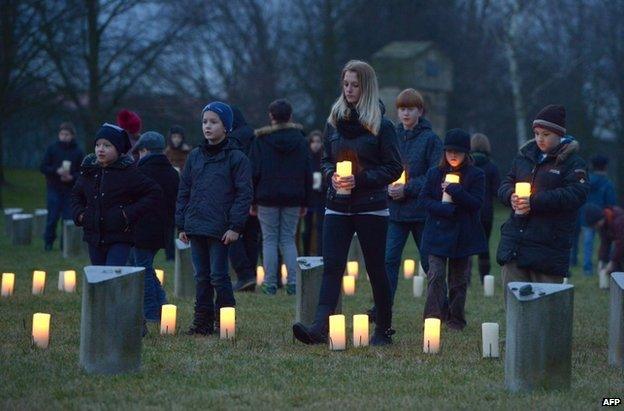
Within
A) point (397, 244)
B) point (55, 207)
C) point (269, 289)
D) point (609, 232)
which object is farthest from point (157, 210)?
point (55, 207)

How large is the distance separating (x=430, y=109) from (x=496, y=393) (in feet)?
115

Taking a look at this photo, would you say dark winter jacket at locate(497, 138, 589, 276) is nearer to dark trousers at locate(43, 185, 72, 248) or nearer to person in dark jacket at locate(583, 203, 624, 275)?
person in dark jacket at locate(583, 203, 624, 275)

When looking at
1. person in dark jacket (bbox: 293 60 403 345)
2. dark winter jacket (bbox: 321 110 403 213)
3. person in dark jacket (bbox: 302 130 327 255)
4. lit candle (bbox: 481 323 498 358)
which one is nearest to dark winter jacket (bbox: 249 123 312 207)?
person in dark jacket (bbox: 293 60 403 345)

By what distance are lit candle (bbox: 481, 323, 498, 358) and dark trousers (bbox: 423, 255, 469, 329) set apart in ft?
6.41

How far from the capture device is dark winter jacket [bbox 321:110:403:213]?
34.6 ft

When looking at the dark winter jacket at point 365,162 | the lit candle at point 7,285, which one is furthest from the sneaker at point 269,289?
the dark winter jacket at point 365,162

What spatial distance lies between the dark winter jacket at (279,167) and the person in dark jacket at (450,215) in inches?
115

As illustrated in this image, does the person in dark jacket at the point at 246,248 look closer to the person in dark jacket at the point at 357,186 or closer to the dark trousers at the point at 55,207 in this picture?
the person in dark jacket at the point at 357,186

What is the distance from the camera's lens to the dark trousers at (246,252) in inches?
614

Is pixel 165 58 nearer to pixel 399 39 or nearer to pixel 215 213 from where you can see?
pixel 399 39

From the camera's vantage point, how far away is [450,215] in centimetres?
1212

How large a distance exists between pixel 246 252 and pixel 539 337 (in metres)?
7.99

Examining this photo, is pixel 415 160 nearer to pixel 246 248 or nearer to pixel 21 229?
pixel 246 248

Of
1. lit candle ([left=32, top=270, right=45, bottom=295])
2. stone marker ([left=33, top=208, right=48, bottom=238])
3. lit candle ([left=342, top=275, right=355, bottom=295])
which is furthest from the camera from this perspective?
stone marker ([left=33, top=208, right=48, bottom=238])
